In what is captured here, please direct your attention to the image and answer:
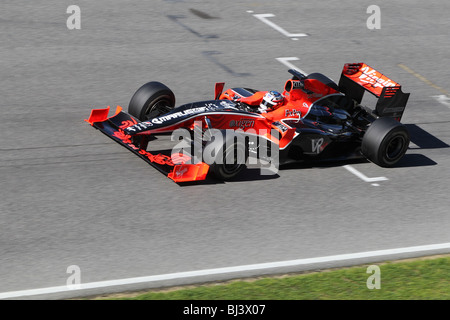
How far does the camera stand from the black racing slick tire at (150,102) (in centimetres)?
1108

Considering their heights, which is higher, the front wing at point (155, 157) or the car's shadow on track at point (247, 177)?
the front wing at point (155, 157)

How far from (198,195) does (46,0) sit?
31.5ft

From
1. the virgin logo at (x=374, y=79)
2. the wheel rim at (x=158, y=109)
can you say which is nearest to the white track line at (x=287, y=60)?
the virgin logo at (x=374, y=79)

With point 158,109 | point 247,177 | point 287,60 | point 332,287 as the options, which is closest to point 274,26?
point 287,60

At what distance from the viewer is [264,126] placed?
10.4 meters

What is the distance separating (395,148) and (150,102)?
3.67 meters

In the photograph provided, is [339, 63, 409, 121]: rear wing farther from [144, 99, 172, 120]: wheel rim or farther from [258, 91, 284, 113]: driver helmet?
[144, 99, 172, 120]: wheel rim

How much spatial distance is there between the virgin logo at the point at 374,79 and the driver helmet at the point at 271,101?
156 centimetres

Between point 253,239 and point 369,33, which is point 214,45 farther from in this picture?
point 253,239

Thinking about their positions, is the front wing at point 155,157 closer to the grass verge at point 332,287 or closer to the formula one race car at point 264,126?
the formula one race car at point 264,126

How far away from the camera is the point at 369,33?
17.1 metres

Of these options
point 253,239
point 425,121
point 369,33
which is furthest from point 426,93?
point 253,239

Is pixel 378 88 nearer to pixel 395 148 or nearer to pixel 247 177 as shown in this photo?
pixel 395 148

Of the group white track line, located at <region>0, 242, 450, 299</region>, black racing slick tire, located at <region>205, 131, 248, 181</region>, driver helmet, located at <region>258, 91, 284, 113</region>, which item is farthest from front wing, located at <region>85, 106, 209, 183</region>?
white track line, located at <region>0, 242, 450, 299</region>
